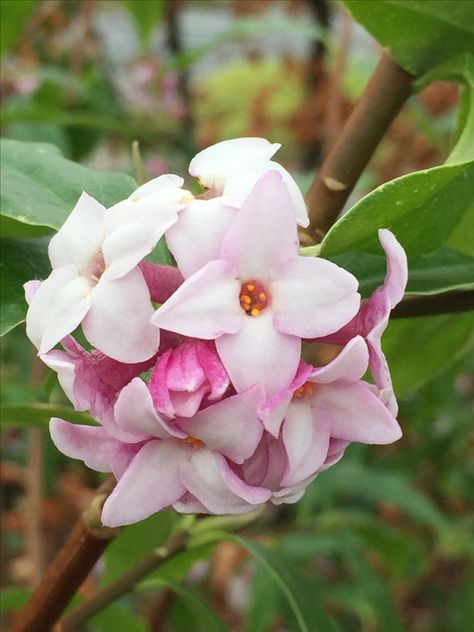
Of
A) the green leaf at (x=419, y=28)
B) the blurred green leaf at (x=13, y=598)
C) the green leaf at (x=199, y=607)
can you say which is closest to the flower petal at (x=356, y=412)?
the green leaf at (x=419, y=28)

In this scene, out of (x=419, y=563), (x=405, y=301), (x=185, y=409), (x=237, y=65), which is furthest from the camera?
(x=237, y=65)

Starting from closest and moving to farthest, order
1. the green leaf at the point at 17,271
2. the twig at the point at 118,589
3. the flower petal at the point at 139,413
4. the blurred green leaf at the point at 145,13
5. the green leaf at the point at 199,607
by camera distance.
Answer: the flower petal at the point at 139,413
the green leaf at the point at 17,271
the twig at the point at 118,589
the green leaf at the point at 199,607
the blurred green leaf at the point at 145,13

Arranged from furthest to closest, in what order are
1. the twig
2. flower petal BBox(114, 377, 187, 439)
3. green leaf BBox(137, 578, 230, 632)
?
green leaf BBox(137, 578, 230, 632), the twig, flower petal BBox(114, 377, 187, 439)

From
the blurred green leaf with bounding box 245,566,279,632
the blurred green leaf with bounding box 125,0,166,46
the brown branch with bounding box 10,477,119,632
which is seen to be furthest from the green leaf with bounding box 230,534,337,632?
the blurred green leaf with bounding box 125,0,166,46

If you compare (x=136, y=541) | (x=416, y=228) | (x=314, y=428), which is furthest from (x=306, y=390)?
(x=136, y=541)

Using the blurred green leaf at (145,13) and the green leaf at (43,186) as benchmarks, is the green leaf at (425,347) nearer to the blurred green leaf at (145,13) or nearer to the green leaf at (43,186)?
the green leaf at (43,186)

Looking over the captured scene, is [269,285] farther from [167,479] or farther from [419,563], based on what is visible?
[419,563]

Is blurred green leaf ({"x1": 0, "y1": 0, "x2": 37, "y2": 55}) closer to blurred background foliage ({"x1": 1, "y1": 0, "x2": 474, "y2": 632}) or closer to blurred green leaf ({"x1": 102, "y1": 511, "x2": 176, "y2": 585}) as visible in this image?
blurred background foliage ({"x1": 1, "y1": 0, "x2": 474, "y2": 632})

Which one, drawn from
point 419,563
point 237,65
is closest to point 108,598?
point 419,563
